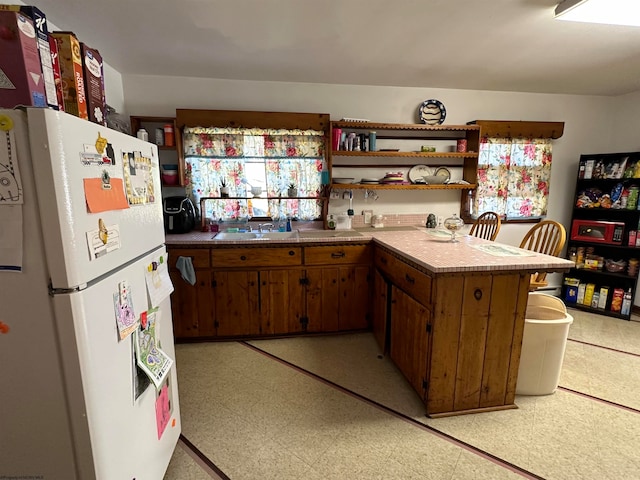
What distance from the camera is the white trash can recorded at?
1934 mm

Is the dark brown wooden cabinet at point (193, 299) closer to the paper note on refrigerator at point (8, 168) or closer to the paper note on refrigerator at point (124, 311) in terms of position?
the paper note on refrigerator at point (124, 311)

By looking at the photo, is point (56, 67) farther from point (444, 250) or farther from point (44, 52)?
point (444, 250)

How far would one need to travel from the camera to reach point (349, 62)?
8.55ft

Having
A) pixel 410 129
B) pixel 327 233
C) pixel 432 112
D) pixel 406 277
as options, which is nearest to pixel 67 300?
pixel 406 277

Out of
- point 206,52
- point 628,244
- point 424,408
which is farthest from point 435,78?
point 424,408

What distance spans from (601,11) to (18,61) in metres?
2.73

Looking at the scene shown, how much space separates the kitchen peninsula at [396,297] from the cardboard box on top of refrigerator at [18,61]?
170 cm

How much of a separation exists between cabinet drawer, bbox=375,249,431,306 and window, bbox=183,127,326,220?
1.05m

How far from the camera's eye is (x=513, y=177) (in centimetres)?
352

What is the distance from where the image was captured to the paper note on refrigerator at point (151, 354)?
3.75 feet

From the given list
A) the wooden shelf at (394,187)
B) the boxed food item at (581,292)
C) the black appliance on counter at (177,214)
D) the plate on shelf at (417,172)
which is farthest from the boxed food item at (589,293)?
the black appliance on counter at (177,214)

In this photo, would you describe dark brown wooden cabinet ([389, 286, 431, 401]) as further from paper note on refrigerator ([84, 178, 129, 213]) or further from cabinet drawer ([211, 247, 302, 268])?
paper note on refrigerator ([84, 178, 129, 213])

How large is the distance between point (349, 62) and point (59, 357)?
269 cm

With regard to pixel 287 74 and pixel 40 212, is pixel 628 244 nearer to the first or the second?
pixel 287 74
